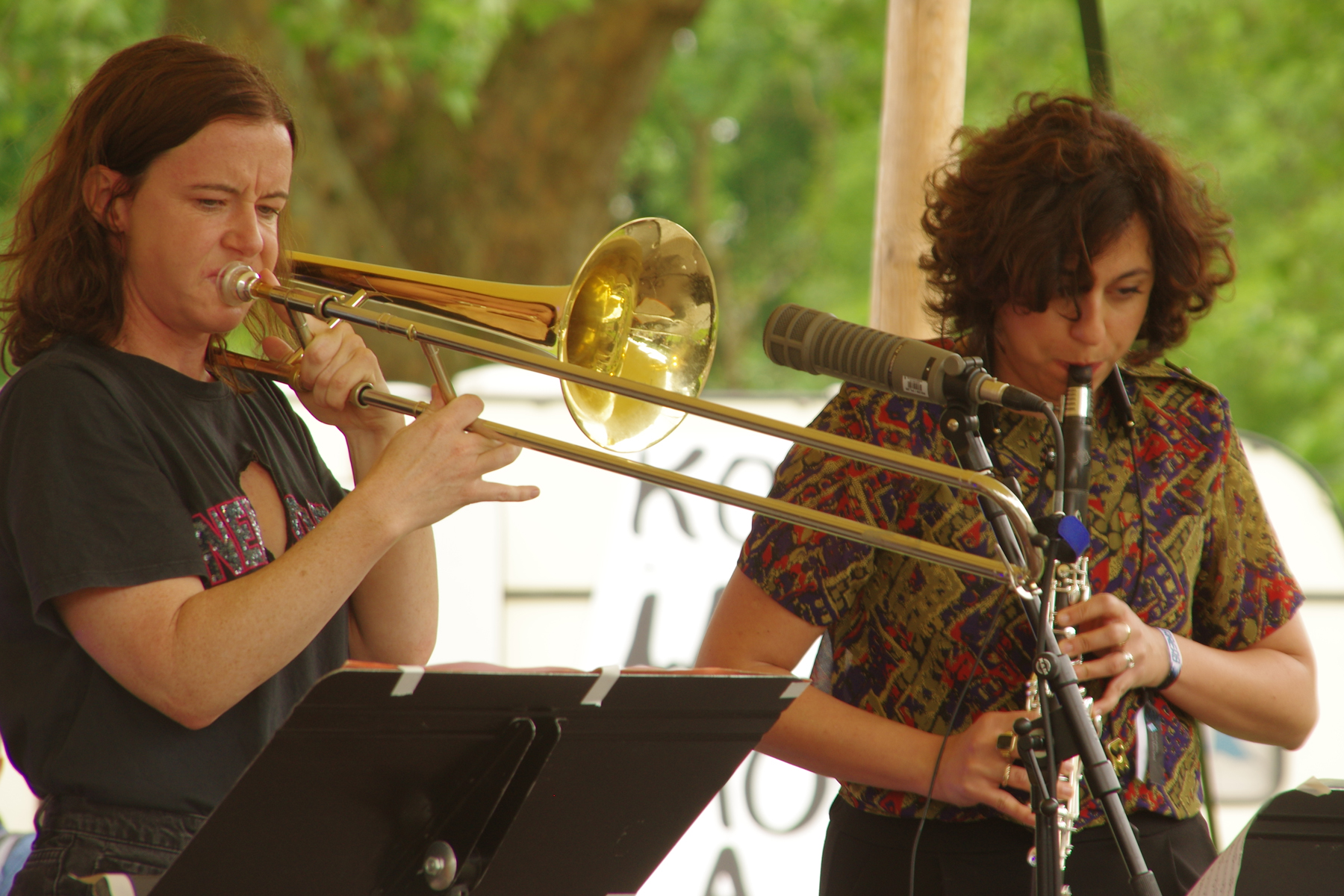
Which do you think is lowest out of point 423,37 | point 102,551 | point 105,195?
point 102,551

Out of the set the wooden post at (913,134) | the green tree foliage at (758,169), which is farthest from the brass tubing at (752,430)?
the green tree foliage at (758,169)

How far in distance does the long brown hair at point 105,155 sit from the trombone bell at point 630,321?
0.27 meters

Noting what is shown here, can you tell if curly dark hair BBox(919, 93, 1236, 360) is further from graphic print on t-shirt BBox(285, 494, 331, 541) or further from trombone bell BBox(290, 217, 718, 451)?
graphic print on t-shirt BBox(285, 494, 331, 541)

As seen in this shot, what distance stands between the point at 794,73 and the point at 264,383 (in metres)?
12.5

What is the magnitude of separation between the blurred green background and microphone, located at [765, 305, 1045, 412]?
82 cm

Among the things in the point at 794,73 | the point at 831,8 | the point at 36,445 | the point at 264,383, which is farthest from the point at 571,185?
the point at 794,73

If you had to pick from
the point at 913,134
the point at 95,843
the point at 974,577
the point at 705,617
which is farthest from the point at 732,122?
the point at 95,843

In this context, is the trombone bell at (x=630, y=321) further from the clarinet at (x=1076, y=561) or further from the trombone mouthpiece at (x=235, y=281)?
the clarinet at (x=1076, y=561)

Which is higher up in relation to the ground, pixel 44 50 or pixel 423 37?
pixel 423 37

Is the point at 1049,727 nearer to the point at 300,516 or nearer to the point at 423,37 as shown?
the point at 300,516

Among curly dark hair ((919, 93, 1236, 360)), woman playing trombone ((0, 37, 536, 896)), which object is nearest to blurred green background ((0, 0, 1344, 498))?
curly dark hair ((919, 93, 1236, 360))

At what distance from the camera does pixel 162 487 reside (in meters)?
1.73

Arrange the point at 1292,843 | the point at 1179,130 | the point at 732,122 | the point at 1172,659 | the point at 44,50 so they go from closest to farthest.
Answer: the point at 1292,843
the point at 1172,659
the point at 44,50
the point at 1179,130
the point at 732,122

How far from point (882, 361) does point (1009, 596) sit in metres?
0.52
